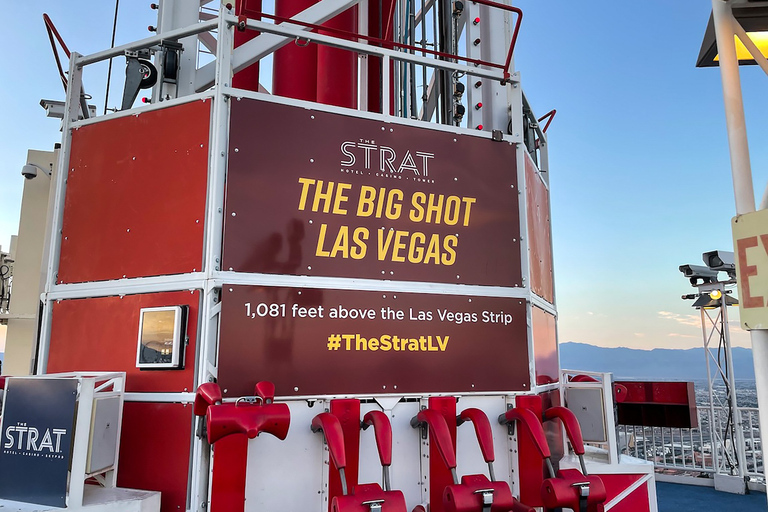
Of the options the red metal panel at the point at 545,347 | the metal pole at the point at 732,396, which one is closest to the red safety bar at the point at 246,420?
the red metal panel at the point at 545,347

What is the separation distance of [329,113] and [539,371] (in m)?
2.31

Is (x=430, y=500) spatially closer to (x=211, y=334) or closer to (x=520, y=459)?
(x=520, y=459)

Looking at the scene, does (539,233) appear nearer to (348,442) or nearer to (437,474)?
(437,474)

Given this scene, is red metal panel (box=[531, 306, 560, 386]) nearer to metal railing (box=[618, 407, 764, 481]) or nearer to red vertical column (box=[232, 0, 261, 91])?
red vertical column (box=[232, 0, 261, 91])

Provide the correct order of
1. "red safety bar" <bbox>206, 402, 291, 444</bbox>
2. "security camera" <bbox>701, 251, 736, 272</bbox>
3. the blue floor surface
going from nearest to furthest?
"red safety bar" <bbox>206, 402, 291, 444</bbox> < the blue floor surface < "security camera" <bbox>701, 251, 736, 272</bbox>

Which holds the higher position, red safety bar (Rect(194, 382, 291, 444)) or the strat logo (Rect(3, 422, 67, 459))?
A: red safety bar (Rect(194, 382, 291, 444))

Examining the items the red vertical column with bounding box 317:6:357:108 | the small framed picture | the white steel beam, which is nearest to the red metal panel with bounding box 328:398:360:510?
the small framed picture

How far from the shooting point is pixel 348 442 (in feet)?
10.7

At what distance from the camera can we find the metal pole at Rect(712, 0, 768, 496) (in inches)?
86.8

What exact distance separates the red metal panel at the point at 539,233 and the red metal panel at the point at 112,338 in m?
2.39

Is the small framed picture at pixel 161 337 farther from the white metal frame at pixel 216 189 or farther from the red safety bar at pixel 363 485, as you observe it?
the red safety bar at pixel 363 485

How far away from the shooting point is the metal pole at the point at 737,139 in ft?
7.23

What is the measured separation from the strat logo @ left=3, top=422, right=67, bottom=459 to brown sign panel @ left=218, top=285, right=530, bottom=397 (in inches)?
31.8

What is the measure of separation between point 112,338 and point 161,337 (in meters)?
0.42
